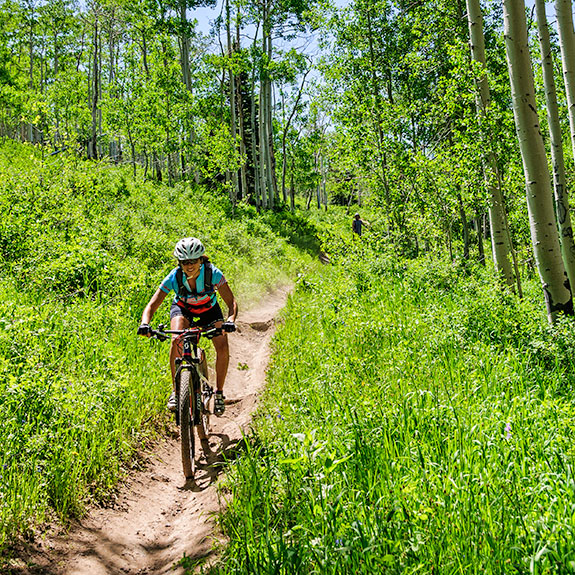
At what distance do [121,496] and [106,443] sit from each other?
51cm

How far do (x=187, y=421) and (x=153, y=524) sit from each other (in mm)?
925

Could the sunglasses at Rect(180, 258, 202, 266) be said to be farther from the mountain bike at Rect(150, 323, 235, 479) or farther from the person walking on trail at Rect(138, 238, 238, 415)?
the mountain bike at Rect(150, 323, 235, 479)

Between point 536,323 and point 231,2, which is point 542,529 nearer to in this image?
point 536,323

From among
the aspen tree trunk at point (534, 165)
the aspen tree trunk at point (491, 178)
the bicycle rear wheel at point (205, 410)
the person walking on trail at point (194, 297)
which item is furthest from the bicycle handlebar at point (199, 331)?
the aspen tree trunk at point (491, 178)

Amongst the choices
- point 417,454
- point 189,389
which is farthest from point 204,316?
point 417,454

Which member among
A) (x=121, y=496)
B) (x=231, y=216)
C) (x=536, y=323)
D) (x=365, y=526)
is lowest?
(x=121, y=496)

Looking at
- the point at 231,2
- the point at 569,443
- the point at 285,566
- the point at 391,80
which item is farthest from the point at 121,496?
the point at 231,2

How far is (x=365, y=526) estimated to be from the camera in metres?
2.46

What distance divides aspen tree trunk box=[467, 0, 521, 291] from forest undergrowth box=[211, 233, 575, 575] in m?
2.46

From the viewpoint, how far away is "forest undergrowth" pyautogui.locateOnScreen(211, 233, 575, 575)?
2.28 meters

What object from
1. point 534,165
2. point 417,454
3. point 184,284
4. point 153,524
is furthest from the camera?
point 534,165

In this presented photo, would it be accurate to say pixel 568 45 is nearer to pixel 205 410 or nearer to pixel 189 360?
pixel 189 360

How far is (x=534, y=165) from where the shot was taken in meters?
6.16

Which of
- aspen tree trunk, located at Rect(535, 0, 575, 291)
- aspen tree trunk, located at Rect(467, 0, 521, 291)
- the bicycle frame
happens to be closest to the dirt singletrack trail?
the bicycle frame
